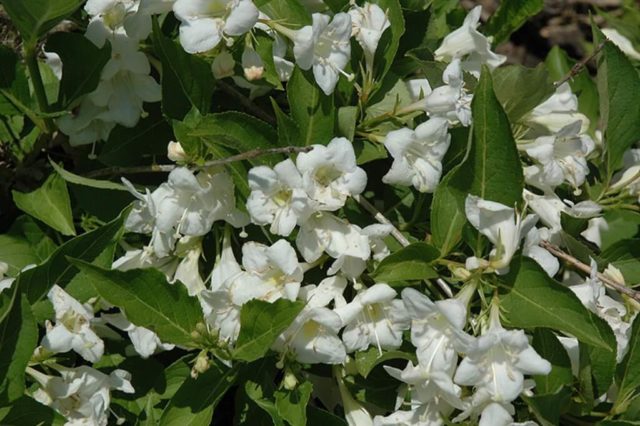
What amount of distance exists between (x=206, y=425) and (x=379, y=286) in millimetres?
513

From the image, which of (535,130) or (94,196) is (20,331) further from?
(535,130)

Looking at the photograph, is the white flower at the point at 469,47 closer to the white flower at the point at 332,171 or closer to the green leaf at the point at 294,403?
the white flower at the point at 332,171

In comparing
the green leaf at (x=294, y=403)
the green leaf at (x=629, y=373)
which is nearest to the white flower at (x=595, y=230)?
the green leaf at (x=629, y=373)

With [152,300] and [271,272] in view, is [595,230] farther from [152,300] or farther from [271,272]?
[152,300]

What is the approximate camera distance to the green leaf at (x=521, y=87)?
2.39m

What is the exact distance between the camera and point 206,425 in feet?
7.14

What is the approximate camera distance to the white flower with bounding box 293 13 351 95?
2.17 m

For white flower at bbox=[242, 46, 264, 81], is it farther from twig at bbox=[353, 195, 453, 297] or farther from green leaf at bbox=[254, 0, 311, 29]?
twig at bbox=[353, 195, 453, 297]

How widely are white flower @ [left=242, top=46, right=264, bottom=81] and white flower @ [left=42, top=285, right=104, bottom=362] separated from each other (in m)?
0.66

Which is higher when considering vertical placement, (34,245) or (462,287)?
(462,287)

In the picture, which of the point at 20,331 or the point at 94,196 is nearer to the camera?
the point at 20,331

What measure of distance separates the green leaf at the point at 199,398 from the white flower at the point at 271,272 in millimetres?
240

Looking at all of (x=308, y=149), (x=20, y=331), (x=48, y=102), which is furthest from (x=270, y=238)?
(x=48, y=102)

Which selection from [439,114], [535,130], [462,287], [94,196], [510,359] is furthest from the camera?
[535,130]
